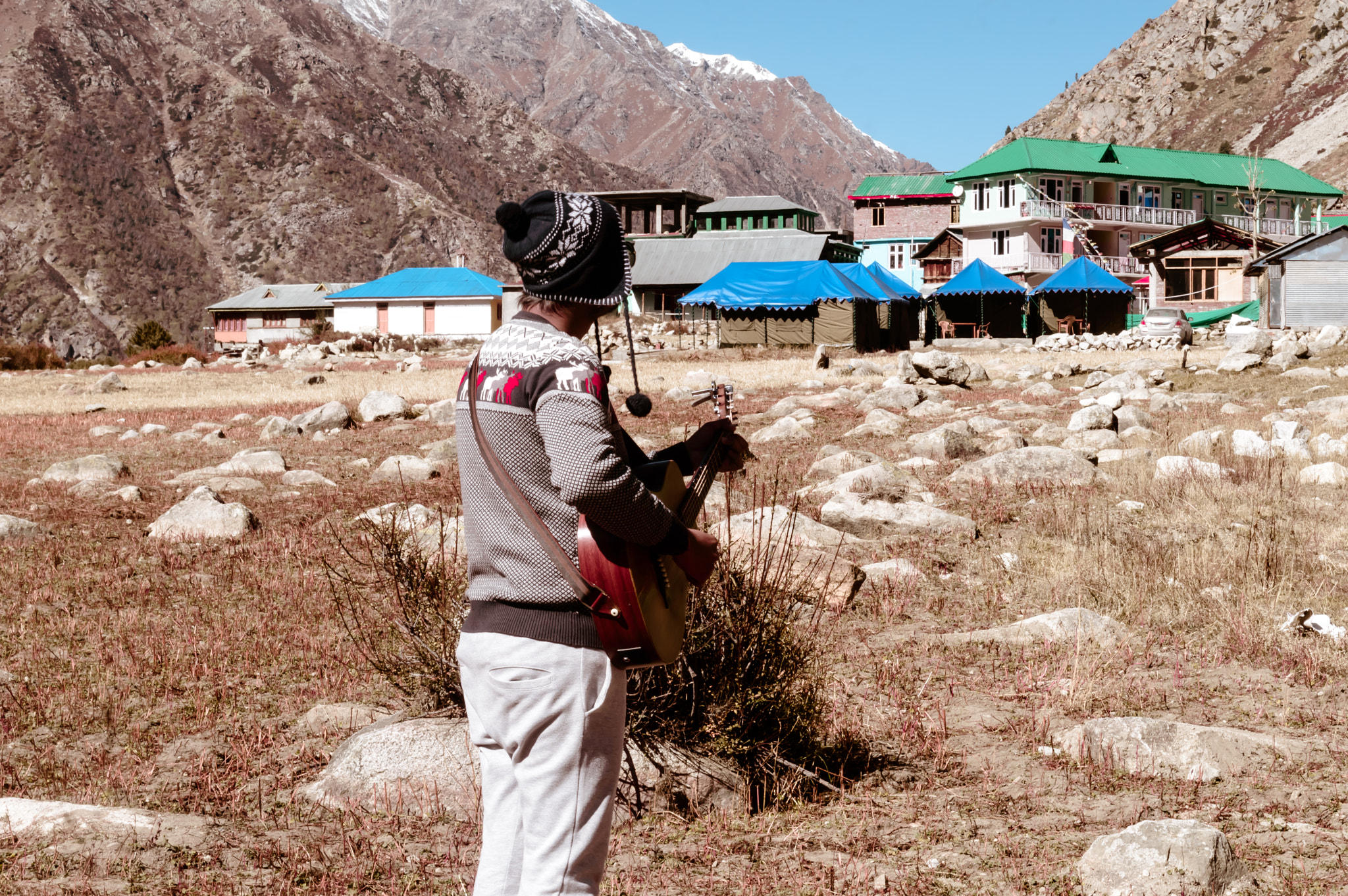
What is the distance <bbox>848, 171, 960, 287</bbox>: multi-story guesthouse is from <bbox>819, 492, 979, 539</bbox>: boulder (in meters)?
70.1

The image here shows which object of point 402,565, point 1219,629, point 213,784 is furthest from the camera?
point 1219,629

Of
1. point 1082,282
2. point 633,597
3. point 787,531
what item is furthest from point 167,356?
point 633,597

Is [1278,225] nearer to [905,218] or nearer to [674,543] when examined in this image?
[905,218]

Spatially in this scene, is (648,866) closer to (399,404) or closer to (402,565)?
(402,565)

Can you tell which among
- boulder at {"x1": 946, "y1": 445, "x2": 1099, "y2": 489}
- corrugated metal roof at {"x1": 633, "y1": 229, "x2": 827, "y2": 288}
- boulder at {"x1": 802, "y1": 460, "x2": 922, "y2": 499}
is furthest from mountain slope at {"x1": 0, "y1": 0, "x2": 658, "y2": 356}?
boulder at {"x1": 946, "y1": 445, "x2": 1099, "y2": 489}

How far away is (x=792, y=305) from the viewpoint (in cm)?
4109

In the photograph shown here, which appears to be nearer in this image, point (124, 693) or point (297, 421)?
point (124, 693)

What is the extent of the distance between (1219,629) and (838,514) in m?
3.66

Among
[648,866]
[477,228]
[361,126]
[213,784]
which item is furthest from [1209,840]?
[361,126]

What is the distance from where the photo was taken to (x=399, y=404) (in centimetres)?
2214

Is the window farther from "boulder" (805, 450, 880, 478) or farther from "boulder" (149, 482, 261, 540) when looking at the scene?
"boulder" (149, 482, 261, 540)

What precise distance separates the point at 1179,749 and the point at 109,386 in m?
33.0

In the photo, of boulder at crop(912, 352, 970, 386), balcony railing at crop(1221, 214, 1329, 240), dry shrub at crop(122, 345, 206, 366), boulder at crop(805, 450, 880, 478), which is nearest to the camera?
boulder at crop(805, 450, 880, 478)

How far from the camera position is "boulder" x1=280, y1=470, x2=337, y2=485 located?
13781 mm
